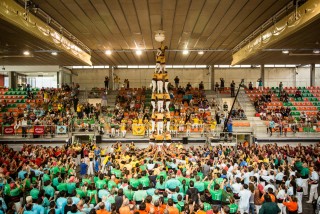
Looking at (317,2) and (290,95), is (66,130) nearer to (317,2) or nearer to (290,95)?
(317,2)

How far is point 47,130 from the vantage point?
19.8m

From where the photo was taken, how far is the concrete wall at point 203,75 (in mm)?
34562

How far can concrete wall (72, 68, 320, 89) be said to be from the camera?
34562 mm

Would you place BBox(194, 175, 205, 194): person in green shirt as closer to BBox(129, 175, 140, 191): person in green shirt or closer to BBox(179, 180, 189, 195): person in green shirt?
BBox(179, 180, 189, 195): person in green shirt

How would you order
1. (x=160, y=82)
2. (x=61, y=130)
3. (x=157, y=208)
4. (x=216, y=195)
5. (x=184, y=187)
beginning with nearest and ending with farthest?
(x=157, y=208)
(x=216, y=195)
(x=184, y=187)
(x=160, y=82)
(x=61, y=130)

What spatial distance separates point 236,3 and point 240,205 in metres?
7.35

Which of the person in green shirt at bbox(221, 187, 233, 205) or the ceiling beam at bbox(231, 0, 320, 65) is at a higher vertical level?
the ceiling beam at bbox(231, 0, 320, 65)

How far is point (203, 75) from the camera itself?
3481 centimetres

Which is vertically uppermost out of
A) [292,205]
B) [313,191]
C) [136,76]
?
[136,76]

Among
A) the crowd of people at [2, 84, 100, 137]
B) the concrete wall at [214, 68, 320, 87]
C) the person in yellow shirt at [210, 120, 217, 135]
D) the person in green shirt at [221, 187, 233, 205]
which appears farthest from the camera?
the concrete wall at [214, 68, 320, 87]

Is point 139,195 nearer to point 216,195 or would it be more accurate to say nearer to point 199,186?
point 199,186

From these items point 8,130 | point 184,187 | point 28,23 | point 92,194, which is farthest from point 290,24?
point 8,130

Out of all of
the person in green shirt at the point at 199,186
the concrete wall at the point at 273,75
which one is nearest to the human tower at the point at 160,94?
the person in green shirt at the point at 199,186

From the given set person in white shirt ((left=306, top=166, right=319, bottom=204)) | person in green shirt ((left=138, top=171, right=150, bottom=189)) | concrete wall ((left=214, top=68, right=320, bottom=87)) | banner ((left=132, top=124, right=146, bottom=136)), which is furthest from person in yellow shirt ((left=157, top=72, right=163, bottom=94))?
concrete wall ((left=214, top=68, right=320, bottom=87))
